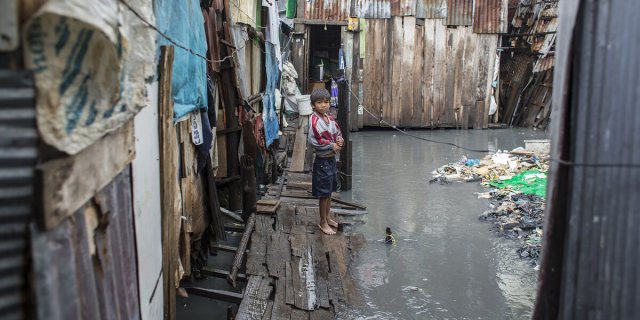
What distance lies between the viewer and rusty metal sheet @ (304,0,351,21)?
15.2 metres

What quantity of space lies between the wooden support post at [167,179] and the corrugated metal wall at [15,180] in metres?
2.01

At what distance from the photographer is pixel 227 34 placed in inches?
250

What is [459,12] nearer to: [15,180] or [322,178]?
[322,178]

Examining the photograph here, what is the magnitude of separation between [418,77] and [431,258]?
10733 mm

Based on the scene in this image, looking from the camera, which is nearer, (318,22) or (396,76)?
(318,22)

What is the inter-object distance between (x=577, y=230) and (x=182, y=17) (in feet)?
10.7

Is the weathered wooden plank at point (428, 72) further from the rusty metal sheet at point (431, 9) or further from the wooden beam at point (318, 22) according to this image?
the wooden beam at point (318, 22)

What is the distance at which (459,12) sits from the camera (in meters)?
15.5

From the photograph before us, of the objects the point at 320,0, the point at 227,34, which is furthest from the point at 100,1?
the point at 320,0

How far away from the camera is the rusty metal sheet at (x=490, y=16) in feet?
51.4

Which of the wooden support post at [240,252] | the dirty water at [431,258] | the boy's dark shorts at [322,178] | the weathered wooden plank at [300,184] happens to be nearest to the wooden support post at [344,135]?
the dirty water at [431,258]

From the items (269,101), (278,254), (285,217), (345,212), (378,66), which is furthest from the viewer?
(378,66)

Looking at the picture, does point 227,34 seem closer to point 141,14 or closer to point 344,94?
point 344,94

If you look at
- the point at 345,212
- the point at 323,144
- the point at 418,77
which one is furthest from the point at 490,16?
the point at 323,144
